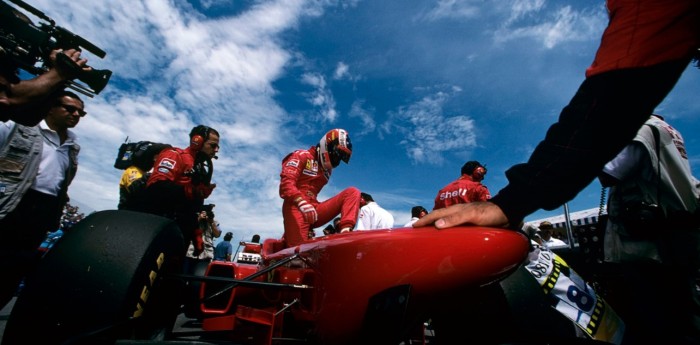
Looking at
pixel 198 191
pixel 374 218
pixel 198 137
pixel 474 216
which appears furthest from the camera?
pixel 374 218

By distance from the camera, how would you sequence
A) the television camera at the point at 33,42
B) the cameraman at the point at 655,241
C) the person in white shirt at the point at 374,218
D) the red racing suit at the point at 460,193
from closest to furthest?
1. the cameraman at the point at 655,241
2. the television camera at the point at 33,42
3. the red racing suit at the point at 460,193
4. the person in white shirt at the point at 374,218

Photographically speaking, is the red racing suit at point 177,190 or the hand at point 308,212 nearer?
the hand at point 308,212

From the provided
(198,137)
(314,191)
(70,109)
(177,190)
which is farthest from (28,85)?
(198,137)

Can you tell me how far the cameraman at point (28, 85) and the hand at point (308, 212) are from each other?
1867 mm

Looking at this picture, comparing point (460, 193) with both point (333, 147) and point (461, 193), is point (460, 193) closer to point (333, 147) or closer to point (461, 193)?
point (461, 193)

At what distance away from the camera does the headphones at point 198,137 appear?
474 centimetres

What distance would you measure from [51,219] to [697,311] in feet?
15.6

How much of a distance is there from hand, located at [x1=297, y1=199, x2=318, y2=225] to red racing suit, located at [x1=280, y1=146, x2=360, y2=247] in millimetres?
54

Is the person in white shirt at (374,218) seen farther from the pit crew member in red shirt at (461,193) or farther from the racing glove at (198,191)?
the racing glove at (198,191)

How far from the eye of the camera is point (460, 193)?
5.33m

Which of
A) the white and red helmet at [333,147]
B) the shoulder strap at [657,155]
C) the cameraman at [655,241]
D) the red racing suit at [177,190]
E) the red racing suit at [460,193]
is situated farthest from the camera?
the red racing suit at [460,193]

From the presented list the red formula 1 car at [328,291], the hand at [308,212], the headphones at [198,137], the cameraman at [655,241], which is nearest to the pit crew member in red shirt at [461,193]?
the cameraman at [655,241]

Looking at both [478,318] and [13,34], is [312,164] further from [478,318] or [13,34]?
[13,34]

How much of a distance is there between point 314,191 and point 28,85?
240 cm
